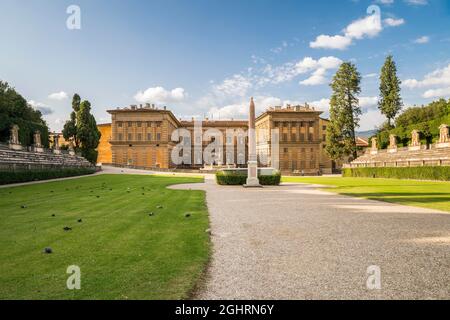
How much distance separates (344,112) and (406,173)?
19.4 metres

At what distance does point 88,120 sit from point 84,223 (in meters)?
45.0

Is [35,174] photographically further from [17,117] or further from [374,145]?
[374,145]

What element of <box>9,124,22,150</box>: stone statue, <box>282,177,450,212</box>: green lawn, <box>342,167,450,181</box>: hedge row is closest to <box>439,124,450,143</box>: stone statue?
<box>342,167,450,181</box>: hedge row

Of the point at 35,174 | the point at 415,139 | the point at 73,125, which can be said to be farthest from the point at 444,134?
the point at 73,125

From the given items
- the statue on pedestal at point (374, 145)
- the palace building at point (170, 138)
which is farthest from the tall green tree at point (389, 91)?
the palace building at point (170, 138)

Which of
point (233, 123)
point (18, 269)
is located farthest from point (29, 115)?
point (18, 269)

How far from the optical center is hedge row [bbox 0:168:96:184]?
23578 mm

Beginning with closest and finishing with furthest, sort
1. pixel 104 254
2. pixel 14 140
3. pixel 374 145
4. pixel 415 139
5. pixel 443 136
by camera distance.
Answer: pixel 104 254
pixel 14 140
pixel 443 136
pixel 415 139
pixel 374 145

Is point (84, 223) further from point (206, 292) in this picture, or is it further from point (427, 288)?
point (427, 288)

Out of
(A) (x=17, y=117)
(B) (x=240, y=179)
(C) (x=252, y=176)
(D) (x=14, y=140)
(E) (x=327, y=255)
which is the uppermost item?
(A) (x=17, y=117)

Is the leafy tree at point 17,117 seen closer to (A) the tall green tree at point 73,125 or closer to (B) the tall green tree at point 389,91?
(A) the tall green tree at point 73,125

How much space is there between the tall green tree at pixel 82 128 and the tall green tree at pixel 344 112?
38.8m

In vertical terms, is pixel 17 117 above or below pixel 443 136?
above

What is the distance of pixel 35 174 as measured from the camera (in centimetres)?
2734
